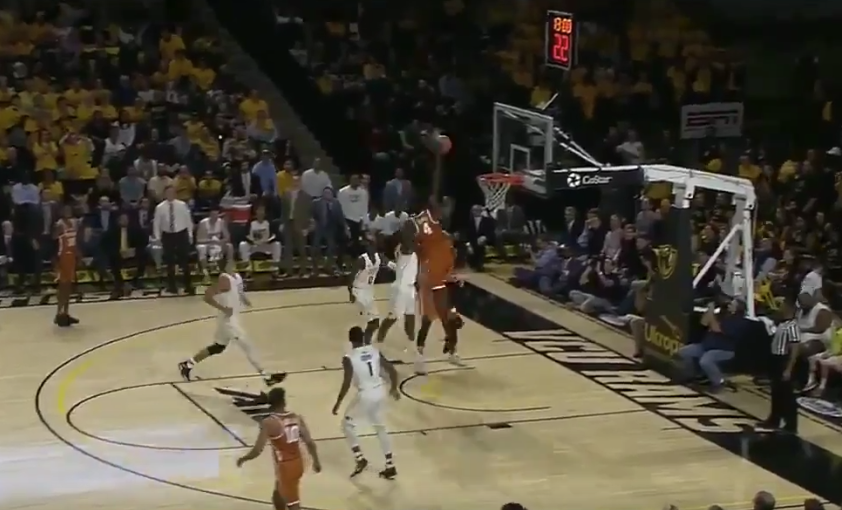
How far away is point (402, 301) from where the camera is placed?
1888 centimetres

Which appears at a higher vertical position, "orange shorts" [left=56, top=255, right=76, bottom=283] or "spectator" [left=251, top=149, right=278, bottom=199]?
"spectator" [left=251, top=149, right=278, bottom=199]

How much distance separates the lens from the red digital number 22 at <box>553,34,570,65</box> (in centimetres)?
2362

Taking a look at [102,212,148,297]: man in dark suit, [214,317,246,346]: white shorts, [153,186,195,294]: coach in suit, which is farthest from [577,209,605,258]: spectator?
[214,317,246,346]: white shorts

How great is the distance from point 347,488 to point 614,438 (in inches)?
129

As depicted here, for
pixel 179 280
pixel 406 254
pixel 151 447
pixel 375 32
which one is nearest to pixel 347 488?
pixel 151 447

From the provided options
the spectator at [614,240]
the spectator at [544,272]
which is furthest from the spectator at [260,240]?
the spectator at [614,240]

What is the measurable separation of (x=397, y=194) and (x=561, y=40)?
377 centimetres

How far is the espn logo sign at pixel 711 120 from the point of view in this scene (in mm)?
29397

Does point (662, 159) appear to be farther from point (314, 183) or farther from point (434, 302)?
point (434, 302)

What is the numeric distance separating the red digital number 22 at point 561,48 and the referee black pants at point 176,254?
6.38 metres

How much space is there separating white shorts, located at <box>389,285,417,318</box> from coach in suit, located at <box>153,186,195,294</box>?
5189mm

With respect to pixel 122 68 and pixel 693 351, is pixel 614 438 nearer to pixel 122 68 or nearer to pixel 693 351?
pixel 693 351

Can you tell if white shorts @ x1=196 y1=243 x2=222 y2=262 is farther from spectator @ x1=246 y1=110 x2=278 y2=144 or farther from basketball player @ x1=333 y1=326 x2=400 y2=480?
basketball player @ x1=333 y1=326 x2=400 y2=480

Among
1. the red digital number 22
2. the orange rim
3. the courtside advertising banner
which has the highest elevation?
the red digital number 22
